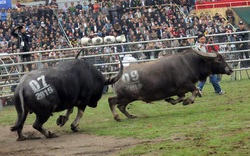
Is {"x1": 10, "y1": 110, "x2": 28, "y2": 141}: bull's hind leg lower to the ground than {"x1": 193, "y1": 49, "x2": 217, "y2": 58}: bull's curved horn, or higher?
lower

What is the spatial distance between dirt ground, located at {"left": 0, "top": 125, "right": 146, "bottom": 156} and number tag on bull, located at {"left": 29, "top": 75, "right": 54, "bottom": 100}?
3.09 feet

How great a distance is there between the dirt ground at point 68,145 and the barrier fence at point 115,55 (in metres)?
8.26

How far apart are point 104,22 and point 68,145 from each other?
82.1 feet

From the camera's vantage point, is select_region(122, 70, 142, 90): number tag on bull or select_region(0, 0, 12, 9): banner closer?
select_region(122, 70, 142, 90): number tag on bull

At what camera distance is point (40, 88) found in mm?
13578

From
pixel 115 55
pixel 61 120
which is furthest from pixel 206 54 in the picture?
pixel 115 55

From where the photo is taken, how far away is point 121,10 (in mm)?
40094

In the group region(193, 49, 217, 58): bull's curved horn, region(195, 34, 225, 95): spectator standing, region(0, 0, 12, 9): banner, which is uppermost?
region(0, 0, 12, 9): banner

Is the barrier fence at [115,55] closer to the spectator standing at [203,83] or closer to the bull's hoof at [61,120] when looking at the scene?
the spectator standing at [203,83]

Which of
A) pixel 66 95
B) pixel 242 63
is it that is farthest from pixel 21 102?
pixel 242 63

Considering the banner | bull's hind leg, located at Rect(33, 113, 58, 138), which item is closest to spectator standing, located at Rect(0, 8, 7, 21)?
the banner

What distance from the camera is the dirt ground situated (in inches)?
459

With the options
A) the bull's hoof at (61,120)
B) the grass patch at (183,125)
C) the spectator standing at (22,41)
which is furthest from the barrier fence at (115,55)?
the bull's hoof at (61,120)

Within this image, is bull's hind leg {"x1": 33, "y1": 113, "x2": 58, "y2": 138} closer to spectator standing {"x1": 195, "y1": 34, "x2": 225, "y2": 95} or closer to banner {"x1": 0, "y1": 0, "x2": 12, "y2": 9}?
spectator standing {"x1": 195, "y1": 34, "x2": 225, "y2": 95}
